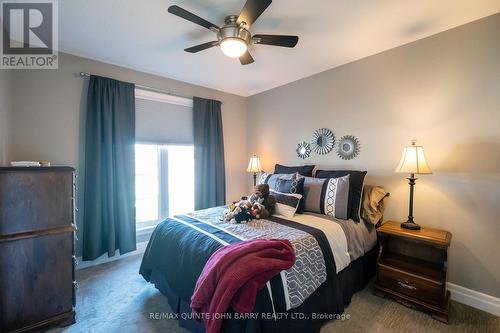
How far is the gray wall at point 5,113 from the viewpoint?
2.00 m

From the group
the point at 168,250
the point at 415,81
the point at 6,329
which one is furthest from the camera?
the point at 415,81

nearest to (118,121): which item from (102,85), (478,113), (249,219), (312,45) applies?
(102,85)

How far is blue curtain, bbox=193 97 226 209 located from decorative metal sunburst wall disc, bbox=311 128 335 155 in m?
1.57

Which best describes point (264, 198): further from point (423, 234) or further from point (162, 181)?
point (162, 181)

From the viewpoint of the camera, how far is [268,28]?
81.5 inches

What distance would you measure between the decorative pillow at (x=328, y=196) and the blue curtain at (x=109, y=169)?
7.46 feet

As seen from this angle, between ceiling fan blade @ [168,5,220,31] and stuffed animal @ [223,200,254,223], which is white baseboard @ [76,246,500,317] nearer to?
stuffed animal @ [223,200,254,223]

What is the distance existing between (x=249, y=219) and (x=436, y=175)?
6.23ft

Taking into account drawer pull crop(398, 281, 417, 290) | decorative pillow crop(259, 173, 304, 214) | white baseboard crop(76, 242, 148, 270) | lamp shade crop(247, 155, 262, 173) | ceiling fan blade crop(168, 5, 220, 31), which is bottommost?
white baseboard crop(76, 242, 148, 270)

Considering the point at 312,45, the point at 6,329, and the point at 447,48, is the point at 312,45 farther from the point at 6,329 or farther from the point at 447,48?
the point at 6,329

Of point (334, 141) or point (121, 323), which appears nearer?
point (121, 323)

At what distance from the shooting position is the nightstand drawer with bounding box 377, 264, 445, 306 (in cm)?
182

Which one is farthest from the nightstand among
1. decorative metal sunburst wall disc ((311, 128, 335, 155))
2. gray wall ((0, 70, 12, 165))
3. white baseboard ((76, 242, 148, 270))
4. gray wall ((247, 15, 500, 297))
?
gray wall ((0, 70, 12, 165))

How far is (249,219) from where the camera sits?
2.21 meters
